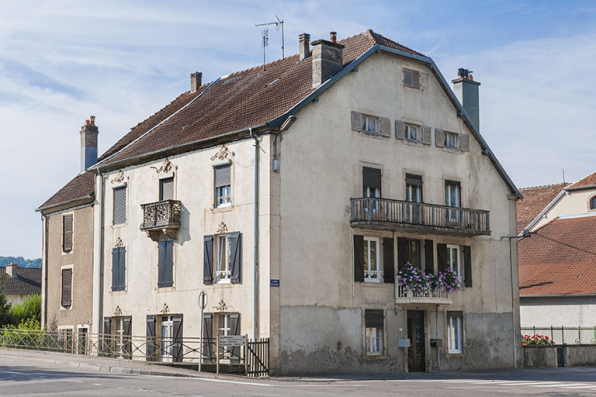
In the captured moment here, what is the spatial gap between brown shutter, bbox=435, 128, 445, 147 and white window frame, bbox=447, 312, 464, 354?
6.54 meters

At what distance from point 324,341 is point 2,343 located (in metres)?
15.7

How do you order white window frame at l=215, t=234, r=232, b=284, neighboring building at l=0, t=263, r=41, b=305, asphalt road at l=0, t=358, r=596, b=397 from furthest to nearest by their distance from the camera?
neighboring building at l=0, t=263, r=41, b=305
white window frame at l=215, t=234, r=232, b=284
asphalt road at l=0, t=358, r=596, b=397

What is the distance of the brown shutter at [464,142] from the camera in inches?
1419

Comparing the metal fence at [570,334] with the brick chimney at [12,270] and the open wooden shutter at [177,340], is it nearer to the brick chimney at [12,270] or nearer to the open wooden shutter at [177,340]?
the open wooden shutter at [177,340]

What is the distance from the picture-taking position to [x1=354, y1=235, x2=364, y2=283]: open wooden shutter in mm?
31266

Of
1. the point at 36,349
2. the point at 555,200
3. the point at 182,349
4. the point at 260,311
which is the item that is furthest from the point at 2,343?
the point at 555,200

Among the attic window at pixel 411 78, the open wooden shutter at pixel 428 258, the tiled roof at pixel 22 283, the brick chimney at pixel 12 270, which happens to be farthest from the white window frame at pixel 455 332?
Result: the brick chimney at pixel 12 270

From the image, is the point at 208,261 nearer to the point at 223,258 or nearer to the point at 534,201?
the point at 223,258

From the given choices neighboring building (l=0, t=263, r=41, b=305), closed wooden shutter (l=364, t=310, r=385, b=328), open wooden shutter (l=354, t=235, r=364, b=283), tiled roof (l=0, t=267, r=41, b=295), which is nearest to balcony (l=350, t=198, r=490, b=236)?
open wooden shutter (l=354, t=235, r=364, b=283)

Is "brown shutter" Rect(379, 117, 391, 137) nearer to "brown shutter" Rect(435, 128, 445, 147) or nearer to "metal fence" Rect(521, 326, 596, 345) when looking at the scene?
"brown shutter" Rect(435, 128, 445, 147)

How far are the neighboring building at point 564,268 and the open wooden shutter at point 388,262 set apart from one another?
32.2 ft

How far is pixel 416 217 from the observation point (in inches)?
1286

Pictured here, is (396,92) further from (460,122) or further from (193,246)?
(193,246)

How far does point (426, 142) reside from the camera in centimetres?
3466
